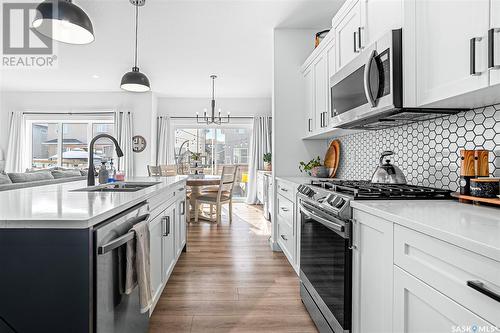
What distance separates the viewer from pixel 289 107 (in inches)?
138

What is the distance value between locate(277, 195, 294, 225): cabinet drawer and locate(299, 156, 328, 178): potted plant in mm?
442

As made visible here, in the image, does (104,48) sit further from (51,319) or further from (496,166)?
(496,166)

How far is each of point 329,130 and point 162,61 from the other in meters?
3.30

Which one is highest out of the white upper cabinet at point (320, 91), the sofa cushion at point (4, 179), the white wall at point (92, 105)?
the white wall at point (92, 105)

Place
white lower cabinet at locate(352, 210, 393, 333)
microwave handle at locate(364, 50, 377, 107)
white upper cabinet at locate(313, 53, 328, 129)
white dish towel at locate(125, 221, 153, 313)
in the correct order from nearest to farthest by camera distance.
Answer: white lower cabinet at locate(352, 210, 393, 333)
white dish towel at locate(125, 221, 153, 313)
microwave handle at locate(364, 50, 377, 107)
white upper cabinet at locate(313, 53, 328, 129)

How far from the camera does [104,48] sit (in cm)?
423

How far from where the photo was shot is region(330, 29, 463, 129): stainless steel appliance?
5.13 ft

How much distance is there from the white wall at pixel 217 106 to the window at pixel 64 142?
1.38 meters

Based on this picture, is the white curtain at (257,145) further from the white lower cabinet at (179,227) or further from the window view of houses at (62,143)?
the white lower cabinet at (179,227)

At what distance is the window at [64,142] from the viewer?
6.95 meters

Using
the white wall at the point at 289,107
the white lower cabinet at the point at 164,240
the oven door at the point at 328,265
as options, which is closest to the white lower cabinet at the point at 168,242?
the white lower cabinet at the point at 164,240

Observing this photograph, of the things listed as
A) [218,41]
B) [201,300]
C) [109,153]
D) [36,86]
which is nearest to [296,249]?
[201,300]

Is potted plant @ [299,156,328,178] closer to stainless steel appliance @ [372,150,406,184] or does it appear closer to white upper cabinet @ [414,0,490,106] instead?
stainless steel appliance @ [372,150,406,184]

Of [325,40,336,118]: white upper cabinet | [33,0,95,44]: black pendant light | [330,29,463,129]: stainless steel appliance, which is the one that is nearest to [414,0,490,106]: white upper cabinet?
[330,29,463,129]: stainless steel appliance
